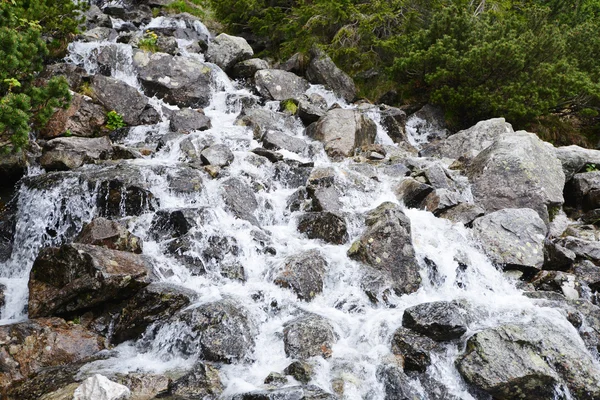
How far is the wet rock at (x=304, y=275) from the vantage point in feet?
26.5

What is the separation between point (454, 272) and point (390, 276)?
1541mm

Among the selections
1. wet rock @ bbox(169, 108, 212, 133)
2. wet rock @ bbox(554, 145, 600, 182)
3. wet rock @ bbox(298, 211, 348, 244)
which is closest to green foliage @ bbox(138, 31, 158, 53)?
wet rock @ bbox(169, 108, 212, 133)

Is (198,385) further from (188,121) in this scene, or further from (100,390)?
(188,121)

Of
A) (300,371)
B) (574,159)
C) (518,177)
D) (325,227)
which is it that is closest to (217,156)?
(325,227)

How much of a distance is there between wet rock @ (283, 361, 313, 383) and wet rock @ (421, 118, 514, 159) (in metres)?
10.9

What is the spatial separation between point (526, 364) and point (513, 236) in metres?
4.35

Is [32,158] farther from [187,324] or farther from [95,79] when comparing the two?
[187,324]

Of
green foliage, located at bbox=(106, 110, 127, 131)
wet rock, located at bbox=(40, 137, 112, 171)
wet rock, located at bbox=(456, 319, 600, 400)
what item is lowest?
green foliage, located at bbox=(106, 110, 127, 131)

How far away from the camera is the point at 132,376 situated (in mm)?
5883

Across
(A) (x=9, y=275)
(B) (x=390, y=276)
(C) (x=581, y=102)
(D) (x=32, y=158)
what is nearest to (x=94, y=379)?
(A) (x=9, y=275)

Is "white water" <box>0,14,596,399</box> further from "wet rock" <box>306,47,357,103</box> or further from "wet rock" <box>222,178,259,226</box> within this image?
"wet rock" <box>306,47,357,103</box>

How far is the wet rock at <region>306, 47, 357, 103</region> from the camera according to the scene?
63.7 ft

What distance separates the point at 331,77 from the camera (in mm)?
19531

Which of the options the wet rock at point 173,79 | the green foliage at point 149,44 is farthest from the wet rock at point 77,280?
the green foliage at point 149,44
